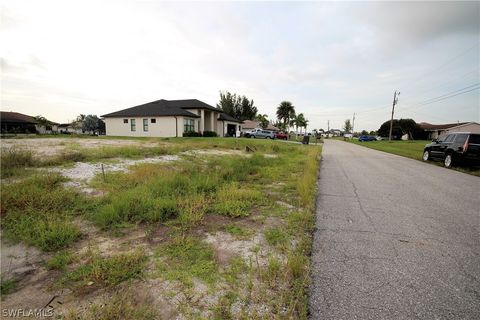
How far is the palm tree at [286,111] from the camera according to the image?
225 ft

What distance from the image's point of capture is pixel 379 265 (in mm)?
3045

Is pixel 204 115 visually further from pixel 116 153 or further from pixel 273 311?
pixel 273 311

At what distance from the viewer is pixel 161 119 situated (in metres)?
31.9

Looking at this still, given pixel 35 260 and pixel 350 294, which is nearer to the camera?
pixel 350 294

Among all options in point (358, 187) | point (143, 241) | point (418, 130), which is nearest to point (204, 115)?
point (358, 187)

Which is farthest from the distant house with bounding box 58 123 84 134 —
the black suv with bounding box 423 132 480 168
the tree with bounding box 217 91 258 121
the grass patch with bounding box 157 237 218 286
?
the black suv with bounding box 423 132 480 168

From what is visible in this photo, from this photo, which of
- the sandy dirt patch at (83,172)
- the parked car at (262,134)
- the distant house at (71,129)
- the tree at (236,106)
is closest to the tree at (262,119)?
the tree at (236,106)

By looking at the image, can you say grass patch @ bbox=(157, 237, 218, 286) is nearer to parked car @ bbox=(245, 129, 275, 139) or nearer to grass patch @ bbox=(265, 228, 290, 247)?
grass patch @ bbox=(265, 228, 290, 247)

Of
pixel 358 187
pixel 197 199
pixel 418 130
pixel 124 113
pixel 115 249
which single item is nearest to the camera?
pixel 115 249

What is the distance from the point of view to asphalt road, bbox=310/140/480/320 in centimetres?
232

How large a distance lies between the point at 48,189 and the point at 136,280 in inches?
176

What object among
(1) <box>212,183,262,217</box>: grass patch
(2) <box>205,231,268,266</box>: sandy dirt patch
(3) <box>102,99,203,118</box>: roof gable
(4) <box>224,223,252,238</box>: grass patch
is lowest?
(2) <box>205,231,268,266</box>: sandy dirt patch

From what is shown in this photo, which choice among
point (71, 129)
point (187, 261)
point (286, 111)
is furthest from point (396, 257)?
point (71, 129)

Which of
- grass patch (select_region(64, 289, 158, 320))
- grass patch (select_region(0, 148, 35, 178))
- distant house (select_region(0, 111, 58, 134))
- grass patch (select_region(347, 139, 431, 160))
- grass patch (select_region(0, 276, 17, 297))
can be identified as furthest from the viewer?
distant house (select_region(0, 111, 58, 134))
